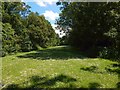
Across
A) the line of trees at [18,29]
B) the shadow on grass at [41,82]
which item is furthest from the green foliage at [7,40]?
the shadow on grass at [41,82]

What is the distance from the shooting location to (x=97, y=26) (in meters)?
39.3

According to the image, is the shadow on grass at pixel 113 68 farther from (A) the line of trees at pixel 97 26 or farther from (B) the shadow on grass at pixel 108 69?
(A) the line of trees at pixel 97 26

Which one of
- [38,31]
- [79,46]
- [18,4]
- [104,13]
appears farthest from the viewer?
[38,31]

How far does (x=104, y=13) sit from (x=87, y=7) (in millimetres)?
3076

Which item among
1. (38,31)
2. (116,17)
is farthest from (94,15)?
(38,31)

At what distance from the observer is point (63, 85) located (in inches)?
628

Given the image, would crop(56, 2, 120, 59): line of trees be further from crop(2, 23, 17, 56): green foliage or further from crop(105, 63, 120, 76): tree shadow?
crop(2, 23, 17, 56): green foliage

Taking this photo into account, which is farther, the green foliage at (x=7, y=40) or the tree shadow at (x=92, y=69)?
→ the green foliage at (x=7, y=40)

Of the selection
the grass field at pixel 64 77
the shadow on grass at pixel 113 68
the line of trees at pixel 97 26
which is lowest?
the shadow on grass at pixel 113 68

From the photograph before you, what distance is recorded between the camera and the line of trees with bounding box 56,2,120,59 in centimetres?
3203

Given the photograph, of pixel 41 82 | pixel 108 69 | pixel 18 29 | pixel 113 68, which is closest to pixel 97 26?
pixel 113 68

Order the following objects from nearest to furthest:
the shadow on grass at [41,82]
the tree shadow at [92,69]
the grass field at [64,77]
Result: the shadow on grass at [41,82], the grass field at [64,77], the tree shadow at [92,69]

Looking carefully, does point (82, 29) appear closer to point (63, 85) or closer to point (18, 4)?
point (18, 4)

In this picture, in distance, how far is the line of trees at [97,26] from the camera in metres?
32.0
